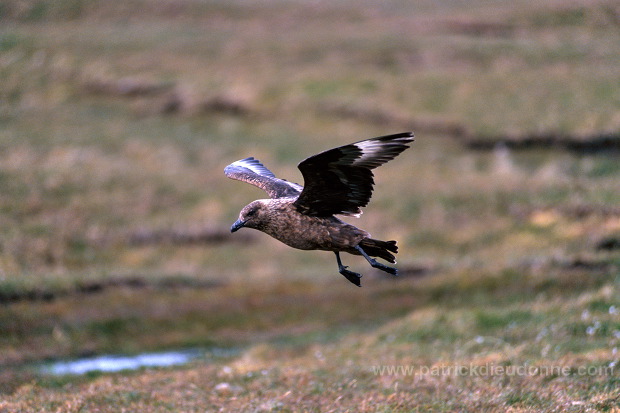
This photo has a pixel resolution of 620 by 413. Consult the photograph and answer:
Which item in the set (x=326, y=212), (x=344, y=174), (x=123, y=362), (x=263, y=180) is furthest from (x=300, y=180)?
(x=344, y=174)

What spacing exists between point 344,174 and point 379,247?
99 centimetres

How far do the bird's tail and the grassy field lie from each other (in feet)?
5.20

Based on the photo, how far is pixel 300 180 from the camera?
22.9 m

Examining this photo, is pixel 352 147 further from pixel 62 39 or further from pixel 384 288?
pixel 62 39

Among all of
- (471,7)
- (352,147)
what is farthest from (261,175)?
(471,7)

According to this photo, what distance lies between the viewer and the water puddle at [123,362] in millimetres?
12711

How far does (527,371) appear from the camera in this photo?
9.39 m

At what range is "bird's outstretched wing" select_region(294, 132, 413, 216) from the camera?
8.14 meters

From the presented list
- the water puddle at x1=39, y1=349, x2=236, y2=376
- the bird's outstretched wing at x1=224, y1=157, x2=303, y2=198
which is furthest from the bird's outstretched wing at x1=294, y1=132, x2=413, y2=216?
the water puddle at x1=39, y1=349, x2=236, y2=376

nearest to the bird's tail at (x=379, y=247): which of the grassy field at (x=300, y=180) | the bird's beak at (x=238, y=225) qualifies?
the bird's beak at (x=238, y=225)

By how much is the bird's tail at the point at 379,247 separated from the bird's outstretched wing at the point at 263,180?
1449mm

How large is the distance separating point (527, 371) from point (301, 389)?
279 cm

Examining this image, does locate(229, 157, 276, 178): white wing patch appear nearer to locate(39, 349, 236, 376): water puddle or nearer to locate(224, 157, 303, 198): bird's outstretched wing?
locate(224, 157, 303, 198): bird's outstretched wing

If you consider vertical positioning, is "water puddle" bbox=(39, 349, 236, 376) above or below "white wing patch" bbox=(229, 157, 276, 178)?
below
